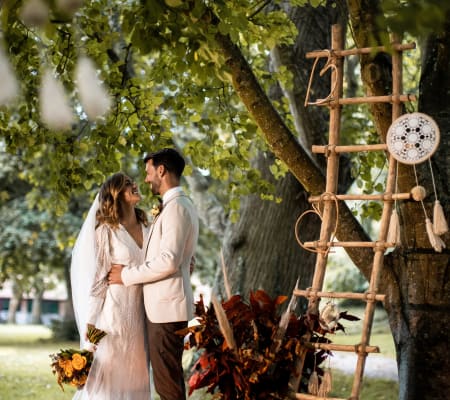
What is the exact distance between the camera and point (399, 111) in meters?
3.61

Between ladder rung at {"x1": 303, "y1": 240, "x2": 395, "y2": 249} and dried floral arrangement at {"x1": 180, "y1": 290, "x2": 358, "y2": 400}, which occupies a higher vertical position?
ladder rung at {"x1": 303, "y1": 240, "x2": 395, "y2": 249}

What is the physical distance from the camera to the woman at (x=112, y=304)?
3.97 metres

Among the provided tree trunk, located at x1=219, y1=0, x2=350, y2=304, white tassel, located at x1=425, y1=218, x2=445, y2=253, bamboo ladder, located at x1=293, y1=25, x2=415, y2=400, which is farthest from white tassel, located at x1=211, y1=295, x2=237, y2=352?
tree trunk, located at x1=219, y1=0, x2=350, y2=304

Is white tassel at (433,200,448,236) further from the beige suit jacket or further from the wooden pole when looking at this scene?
the beige suit jacket

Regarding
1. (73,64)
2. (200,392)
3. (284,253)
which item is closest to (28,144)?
(73,64)

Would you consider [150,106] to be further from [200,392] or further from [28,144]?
[200,392]

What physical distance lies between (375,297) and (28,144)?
3001mm

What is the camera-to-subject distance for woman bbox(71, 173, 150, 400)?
156 inches

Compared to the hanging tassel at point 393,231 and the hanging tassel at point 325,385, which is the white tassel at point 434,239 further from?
the hanging tassel at point 325,385

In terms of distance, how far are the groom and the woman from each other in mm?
152

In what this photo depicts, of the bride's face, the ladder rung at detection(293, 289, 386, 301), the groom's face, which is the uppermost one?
the groom's face

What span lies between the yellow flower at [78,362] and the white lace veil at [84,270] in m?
0.11

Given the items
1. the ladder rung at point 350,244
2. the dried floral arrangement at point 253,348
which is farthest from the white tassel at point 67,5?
the ladder rung at point 350,244

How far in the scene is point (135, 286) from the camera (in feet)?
13.1
